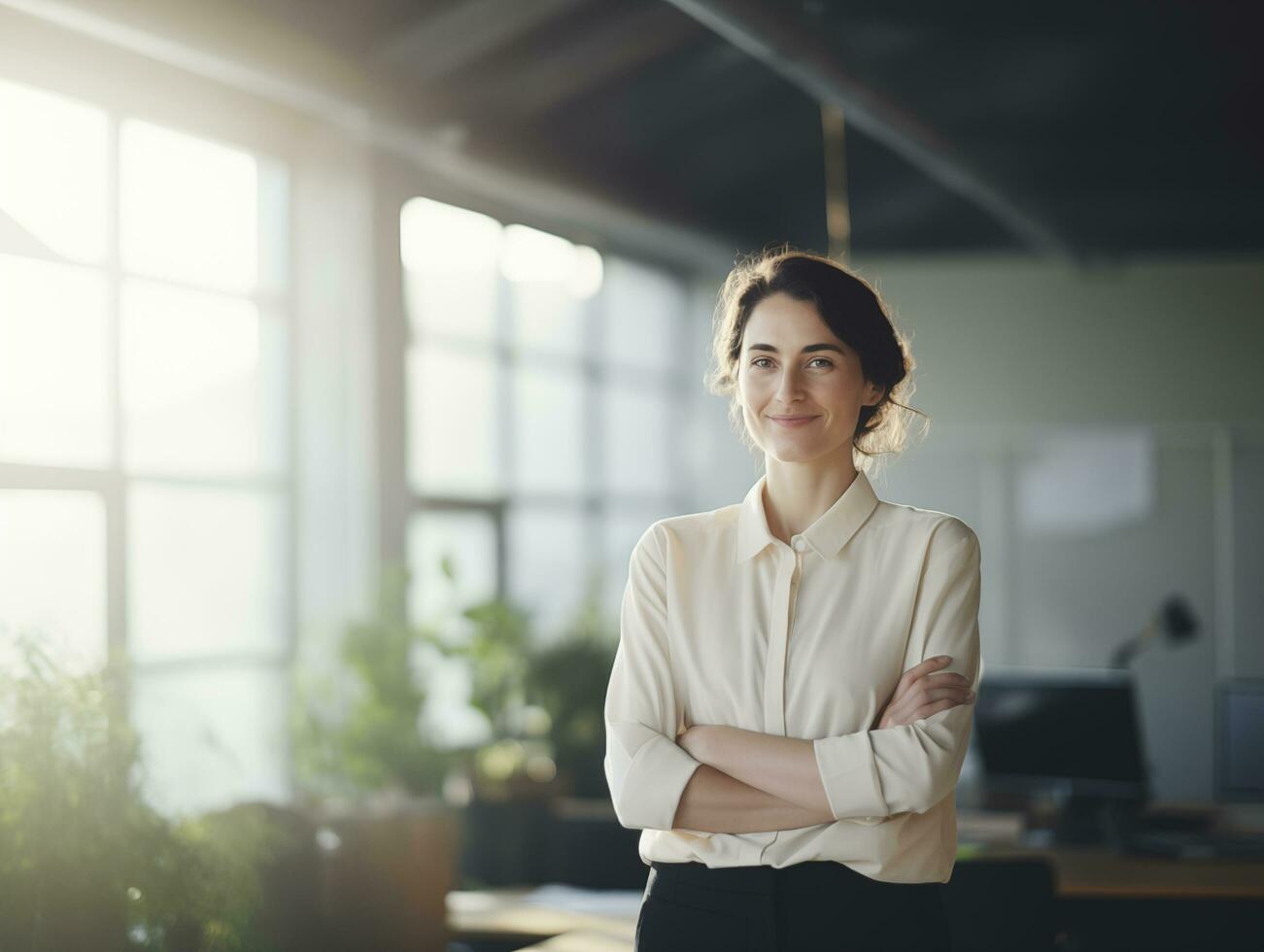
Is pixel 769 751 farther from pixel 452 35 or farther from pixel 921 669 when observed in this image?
pixel 452 35

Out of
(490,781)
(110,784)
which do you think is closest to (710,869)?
(110,784)

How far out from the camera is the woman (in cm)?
179

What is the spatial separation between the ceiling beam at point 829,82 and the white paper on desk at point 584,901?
2.60 metres

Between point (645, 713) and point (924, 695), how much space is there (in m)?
0.39

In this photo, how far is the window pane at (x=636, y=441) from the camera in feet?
26.7

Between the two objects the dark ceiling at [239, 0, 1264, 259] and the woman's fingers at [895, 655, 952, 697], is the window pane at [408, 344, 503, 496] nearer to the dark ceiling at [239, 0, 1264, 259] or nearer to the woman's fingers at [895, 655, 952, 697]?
the dark ceiling at [239, 0, 1264, 259]

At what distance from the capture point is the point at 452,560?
5.68m

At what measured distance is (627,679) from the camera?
197cm

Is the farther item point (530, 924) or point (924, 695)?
point (530, 924)

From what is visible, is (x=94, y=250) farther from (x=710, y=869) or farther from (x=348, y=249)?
(x=710, y=869)

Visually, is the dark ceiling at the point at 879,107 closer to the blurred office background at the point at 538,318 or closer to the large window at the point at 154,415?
the blurred office background at the point at 538,318

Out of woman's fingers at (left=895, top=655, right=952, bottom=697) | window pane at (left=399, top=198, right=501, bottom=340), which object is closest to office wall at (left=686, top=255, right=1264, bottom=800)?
window pane at (left=399, top=198, right=501, bottom=340)

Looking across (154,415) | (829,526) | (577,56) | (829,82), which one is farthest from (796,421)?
(577,56)

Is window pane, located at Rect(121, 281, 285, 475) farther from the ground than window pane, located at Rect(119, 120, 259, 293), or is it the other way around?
window pane, located at Rect(119, 120, 259, 293)
